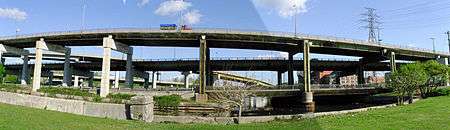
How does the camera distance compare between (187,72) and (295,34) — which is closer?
(295,34)

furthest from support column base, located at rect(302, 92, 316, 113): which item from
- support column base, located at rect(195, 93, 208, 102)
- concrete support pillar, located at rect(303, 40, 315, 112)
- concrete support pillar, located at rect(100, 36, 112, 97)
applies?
concrete support pillar, located at rect(100, 36, 112, 97)

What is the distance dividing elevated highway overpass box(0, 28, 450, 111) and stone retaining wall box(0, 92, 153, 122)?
132 ft

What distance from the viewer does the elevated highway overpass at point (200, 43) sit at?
3312 inches

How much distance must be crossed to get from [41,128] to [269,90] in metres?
63.8

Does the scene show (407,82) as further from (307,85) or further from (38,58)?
(38,58)

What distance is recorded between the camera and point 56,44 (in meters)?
99.5

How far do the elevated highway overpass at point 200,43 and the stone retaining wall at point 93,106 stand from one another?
4018 cm

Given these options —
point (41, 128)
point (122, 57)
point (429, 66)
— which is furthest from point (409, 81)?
point (122, 57)

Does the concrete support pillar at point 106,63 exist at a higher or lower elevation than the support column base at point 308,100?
higher

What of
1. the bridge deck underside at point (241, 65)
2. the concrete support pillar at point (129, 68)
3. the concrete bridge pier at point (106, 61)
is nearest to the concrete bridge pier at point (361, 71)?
the bridge deck underside at point (241, 65)

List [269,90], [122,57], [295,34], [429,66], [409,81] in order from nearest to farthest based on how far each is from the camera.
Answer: [409,81], [429,66], [269,90], [295,34], [122,57]

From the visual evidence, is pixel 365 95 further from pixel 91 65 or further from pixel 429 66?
pixel 91 65

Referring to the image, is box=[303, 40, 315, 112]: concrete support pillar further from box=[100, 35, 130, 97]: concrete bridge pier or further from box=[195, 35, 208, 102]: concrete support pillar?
box=[100, 35, 130, 97]: concrete bridge pier

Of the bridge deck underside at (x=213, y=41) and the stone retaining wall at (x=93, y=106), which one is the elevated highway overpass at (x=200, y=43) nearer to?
the bridge deck underside at (x=213, y=41)
